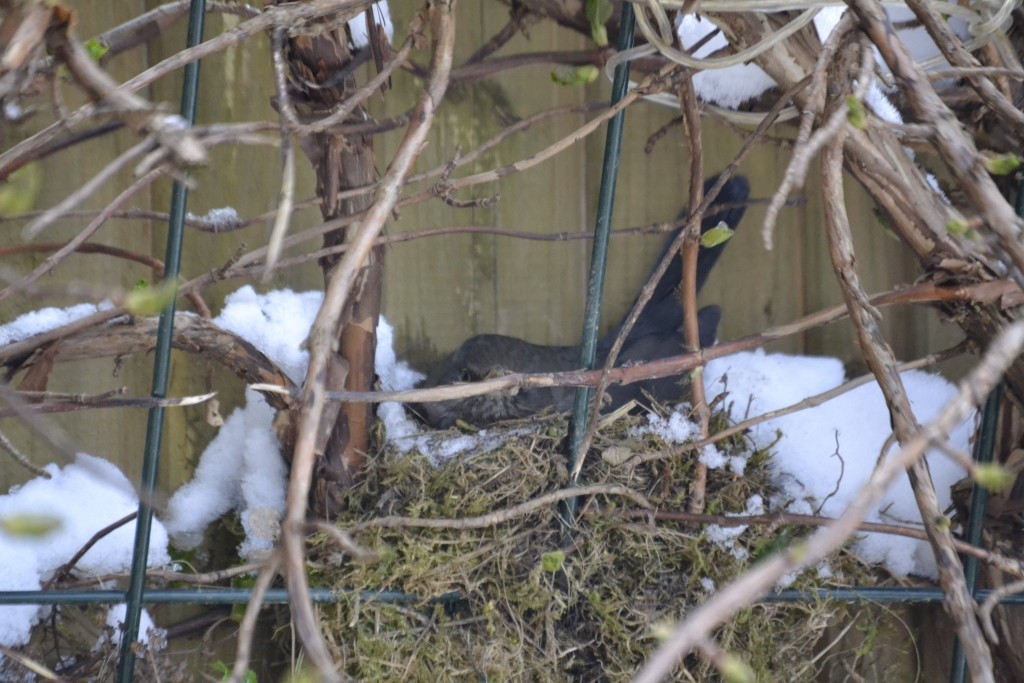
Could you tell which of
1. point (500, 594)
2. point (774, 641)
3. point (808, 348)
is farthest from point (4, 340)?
point (808, 348)

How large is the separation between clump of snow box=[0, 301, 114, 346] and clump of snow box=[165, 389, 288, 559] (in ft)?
0.87

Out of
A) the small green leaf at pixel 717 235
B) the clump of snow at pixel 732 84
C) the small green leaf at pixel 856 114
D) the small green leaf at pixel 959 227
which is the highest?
the clump of snow at pixel 732 84

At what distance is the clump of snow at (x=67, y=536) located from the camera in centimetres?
126

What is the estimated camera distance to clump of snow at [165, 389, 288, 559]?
1393 mm

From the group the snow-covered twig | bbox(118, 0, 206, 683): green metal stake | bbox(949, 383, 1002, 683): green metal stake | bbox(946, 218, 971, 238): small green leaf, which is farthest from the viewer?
bbox(949, 383, 1002, 683): green metal stake

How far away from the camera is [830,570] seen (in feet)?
4.41

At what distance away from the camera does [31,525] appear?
21.5 inches

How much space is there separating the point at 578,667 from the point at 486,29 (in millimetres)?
1057

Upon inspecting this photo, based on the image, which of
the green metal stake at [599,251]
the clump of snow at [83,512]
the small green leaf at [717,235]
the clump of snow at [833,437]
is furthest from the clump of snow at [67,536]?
the clump of snow at [833,437]

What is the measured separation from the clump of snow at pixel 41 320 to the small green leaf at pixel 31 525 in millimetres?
792

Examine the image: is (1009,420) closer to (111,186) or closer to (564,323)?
(564,323)

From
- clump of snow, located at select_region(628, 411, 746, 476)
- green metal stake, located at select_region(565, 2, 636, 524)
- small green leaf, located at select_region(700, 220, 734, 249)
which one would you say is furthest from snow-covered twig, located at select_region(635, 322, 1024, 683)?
clump of snow, located at select_region(628, 411, 746, 476)

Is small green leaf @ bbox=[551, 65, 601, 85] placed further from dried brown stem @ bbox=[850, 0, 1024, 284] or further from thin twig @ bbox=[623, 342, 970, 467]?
thin twig @ bbox=[623, 342, 970, 467]

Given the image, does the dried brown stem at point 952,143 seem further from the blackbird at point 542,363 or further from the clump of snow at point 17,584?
the clump of snow at point 17,584
